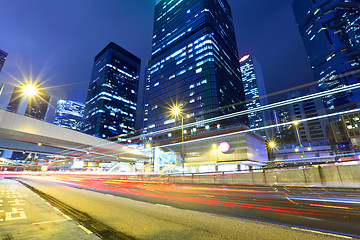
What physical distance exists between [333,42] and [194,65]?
106511 mm

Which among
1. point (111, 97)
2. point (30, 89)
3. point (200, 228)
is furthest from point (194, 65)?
point (200, 228)

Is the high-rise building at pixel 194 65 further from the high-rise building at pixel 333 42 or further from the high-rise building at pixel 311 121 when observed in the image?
the high-rise building at pixel 333 42

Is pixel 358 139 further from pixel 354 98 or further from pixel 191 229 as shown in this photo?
pixel 191 229

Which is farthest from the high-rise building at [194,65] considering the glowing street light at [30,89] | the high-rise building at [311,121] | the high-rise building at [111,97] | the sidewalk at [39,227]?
the sidewalk at [39,227]

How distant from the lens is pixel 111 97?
548 ft

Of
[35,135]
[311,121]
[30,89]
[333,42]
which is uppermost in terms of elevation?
[333,42]

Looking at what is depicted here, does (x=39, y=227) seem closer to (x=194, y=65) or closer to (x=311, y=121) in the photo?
(x=194, y=65)

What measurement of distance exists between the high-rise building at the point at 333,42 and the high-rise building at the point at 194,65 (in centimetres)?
→ 6303

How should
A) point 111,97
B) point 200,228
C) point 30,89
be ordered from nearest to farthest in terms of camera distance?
point 200,228
point 30,89
point 111,97

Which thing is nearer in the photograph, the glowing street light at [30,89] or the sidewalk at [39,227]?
the sidewalk at [39,227]

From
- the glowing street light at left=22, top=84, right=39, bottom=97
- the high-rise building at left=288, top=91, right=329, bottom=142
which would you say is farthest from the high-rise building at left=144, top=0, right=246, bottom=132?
the glowing street light at left=22, top=84, right=39, bottom=97

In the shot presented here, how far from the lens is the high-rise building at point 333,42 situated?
95.2m

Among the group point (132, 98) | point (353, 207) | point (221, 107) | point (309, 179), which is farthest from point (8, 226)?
point (132, 98)

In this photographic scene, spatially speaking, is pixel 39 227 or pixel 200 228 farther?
pixel 200 228
